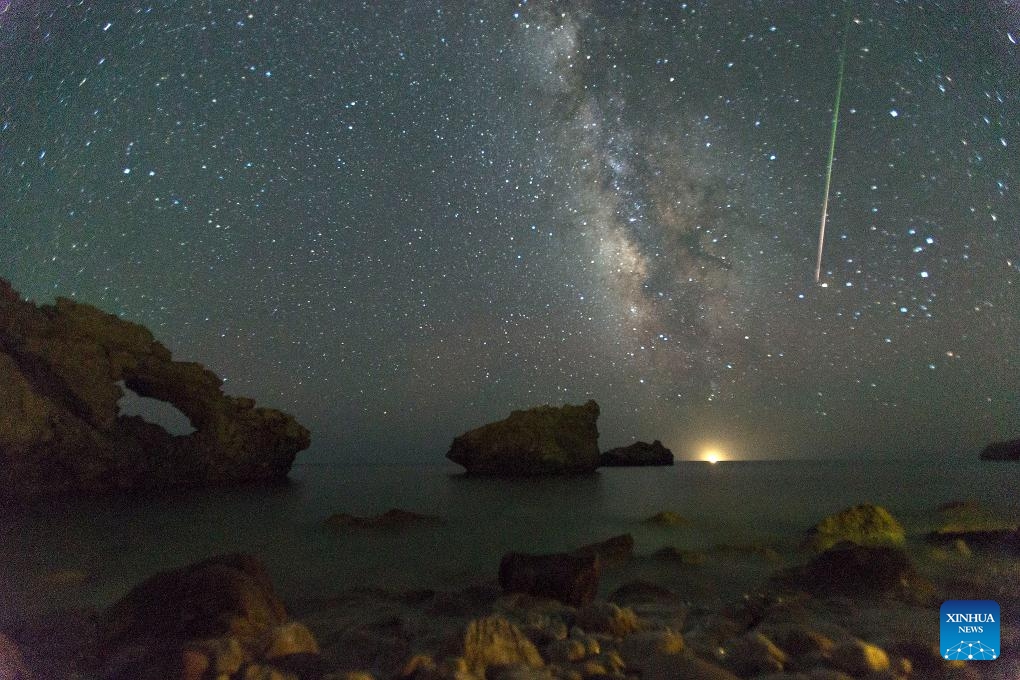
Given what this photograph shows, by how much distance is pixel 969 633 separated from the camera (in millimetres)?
3596

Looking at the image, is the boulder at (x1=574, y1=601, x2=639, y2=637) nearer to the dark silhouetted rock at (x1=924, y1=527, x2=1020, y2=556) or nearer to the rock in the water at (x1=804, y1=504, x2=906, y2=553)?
the dark silhouetted rock at (x1=924, y1=527, x2=1020, y2=556)

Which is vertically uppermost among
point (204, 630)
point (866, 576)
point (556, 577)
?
point (866, 576)

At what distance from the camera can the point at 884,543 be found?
9930 mm

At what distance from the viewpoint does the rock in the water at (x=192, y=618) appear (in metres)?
3.56

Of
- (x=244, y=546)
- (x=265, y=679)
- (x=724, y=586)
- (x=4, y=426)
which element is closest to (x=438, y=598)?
(x=265, y=679)

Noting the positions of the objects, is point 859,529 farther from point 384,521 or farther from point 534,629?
point 384,521

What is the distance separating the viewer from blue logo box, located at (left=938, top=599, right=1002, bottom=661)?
349 cm

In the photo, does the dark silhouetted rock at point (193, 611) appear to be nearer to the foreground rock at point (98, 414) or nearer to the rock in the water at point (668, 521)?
the rock in the water at point (668, 521)

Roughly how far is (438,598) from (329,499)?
2312cm

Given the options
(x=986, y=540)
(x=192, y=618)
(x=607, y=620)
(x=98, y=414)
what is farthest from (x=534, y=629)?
(x=98, y=414)

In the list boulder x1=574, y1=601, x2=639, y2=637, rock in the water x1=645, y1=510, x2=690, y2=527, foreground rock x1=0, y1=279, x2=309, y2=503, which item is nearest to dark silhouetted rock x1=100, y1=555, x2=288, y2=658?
boulder x1=574, y1=601, x2=639, y2=637

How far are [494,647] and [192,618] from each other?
249cm

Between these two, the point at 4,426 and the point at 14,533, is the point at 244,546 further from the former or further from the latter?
the point at 4,426

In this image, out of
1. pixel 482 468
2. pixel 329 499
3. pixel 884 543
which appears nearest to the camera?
pixel 884 543
